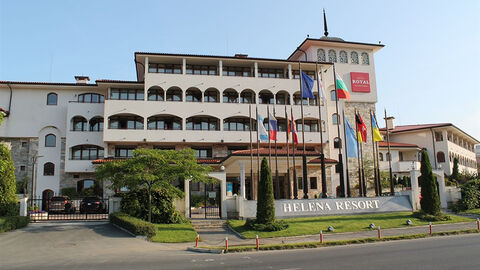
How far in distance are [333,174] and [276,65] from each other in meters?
14.2

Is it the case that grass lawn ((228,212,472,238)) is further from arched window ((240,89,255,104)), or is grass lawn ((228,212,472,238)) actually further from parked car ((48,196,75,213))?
arched window ((240,89,255,104))

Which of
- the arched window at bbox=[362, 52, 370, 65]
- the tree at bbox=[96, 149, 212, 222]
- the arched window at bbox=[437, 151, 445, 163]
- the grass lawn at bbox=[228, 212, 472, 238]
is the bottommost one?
the grass lawn at bbox=[228, 212, 472, 238]

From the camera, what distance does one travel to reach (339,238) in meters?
18.3

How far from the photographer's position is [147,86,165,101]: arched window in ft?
132

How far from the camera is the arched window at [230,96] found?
1651 inches

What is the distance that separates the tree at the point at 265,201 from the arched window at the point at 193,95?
2185 centimetres

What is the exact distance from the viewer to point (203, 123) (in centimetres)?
4084

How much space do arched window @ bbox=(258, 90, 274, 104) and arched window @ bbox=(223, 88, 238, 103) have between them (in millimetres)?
2751

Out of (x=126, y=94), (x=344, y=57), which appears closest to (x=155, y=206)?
(x=126, y=94)

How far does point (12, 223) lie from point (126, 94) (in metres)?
22.3

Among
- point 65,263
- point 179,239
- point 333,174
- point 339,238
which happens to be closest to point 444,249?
point 339,238

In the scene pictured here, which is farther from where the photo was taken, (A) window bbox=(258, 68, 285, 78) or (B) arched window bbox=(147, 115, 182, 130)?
(A) window bbox=(258, 68, 285, 78)

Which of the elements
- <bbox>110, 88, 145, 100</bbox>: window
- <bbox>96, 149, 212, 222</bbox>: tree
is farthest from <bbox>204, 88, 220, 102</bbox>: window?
<bbox>96, 149, 212, 222</bbox>: tree

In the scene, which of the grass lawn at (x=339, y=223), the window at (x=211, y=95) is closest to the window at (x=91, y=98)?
the window at (x=211, y=95)
